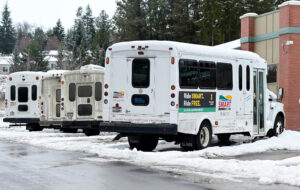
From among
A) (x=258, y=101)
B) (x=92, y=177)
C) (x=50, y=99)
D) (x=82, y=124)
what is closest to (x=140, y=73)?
(x=92, y=177)

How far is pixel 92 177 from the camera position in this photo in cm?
933

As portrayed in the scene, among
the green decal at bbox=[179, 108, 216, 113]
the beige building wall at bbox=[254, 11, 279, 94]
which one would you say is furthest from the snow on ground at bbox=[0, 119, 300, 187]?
the beige building wall at bbox=[254, 11, 279, 94]

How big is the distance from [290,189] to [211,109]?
6386mm

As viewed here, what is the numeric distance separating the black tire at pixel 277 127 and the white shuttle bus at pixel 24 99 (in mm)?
11778

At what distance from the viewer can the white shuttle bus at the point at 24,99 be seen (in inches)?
992

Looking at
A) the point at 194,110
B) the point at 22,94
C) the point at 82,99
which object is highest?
the point at 22,94

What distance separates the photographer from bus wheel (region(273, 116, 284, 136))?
718 inches

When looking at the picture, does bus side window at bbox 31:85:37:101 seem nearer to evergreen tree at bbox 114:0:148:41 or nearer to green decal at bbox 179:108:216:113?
green decal at bbox 179:108:216:113

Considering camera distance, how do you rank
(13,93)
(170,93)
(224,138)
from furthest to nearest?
1. (13,93)
2. (224,138)
3. (170,93)

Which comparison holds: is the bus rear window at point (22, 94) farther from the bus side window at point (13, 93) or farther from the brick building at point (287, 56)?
the brick building at point (287, 56)

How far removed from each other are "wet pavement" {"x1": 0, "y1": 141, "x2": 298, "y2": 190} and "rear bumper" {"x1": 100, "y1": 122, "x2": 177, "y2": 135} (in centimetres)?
167

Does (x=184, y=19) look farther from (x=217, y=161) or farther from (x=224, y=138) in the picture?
(x=217, y=161)

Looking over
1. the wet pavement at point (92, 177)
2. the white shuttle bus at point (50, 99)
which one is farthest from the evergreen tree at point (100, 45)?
the wet pavement at point (92, 177)

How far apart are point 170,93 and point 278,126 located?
6.68 m
